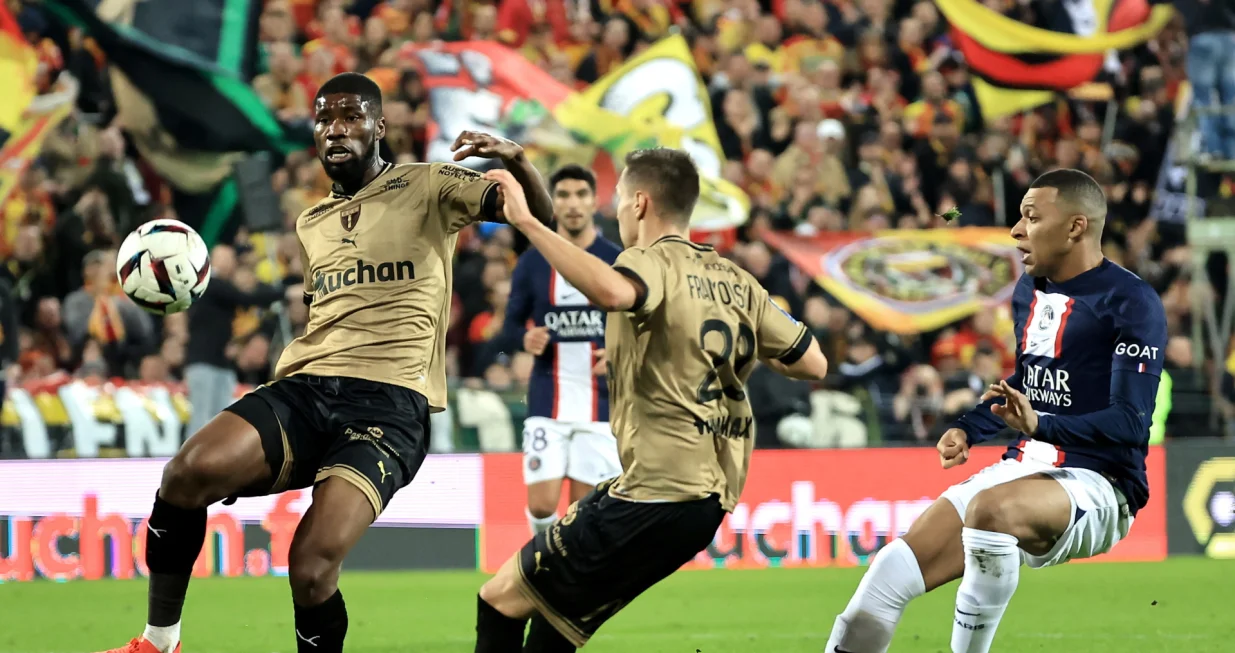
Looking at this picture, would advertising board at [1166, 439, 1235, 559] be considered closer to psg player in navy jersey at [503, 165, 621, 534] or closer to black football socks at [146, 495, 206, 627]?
psg player in navy jersey at [503, 165, 621, 534]

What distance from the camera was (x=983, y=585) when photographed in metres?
5.45

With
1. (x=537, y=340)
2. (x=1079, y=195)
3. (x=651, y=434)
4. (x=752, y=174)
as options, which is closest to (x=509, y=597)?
(x=651, y=434)

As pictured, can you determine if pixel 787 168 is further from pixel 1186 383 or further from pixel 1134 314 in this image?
pixel 1134 314

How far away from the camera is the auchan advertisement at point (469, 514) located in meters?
11.6

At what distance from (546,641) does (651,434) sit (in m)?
0.73

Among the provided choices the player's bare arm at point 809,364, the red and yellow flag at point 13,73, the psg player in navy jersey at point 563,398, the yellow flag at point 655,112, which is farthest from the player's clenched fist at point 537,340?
the red and yellow flag at point 13,73

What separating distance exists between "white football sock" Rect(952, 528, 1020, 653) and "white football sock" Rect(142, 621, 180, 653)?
288cm

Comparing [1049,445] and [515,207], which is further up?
[515,207]

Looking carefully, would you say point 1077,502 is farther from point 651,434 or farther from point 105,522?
point 105,522

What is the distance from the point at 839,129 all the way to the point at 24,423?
8.07 metres

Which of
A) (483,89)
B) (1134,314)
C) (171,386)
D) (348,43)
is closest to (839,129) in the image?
(483,89)

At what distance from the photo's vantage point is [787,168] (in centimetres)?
1499

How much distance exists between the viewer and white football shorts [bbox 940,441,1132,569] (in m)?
5.51

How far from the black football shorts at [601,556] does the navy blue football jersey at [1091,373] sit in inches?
55.0
